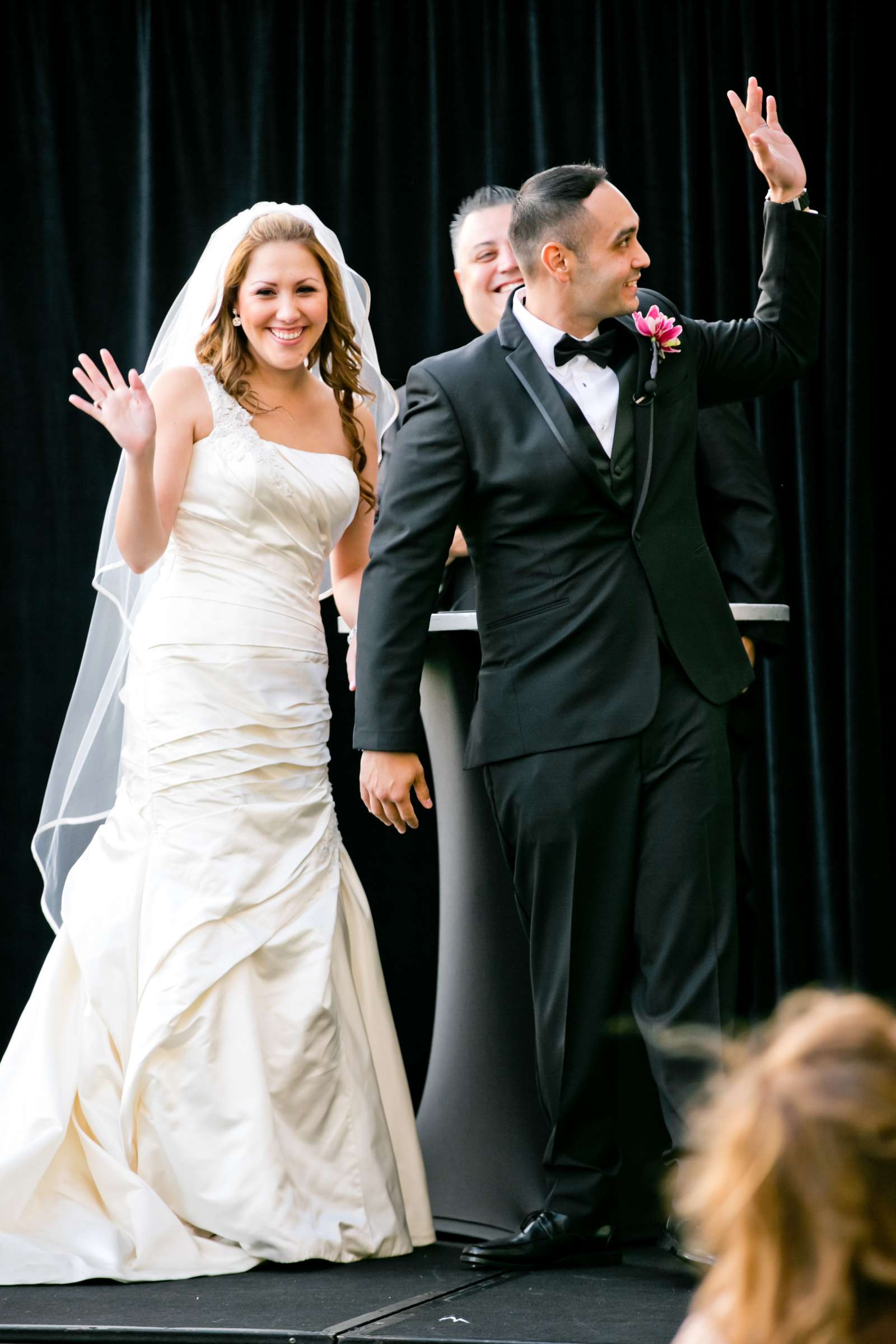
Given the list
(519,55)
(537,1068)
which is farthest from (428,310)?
(537,1068)

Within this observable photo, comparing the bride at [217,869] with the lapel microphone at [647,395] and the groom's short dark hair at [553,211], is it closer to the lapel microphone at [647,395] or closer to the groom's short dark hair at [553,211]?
the groom's short dark hair at [553,211]

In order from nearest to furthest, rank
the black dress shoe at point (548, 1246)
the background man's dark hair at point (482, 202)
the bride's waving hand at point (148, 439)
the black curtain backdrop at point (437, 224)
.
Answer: the black dress shoe at point (548, 1246) → the bride's waving hand at point (148, 439) → the background man's dark hair at point (482, 202) → the black curtain backdrop at point (437, 224)

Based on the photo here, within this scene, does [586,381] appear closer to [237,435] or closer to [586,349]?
[586,349]

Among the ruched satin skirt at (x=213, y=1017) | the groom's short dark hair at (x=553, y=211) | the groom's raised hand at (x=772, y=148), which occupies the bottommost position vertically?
the ruched satin skirt at (x=213, y=1017)

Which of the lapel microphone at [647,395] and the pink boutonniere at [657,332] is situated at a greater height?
the pink boutonniere at [657,332]

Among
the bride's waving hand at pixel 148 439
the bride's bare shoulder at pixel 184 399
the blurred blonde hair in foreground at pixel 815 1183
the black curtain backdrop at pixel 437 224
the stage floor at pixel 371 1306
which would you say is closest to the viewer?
the blurred blonde hair in foreground at pixel 815 1183

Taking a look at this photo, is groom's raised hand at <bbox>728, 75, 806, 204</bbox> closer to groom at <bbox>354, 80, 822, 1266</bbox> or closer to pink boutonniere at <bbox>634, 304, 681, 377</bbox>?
groom at <bbox>354, 80, 822, 1266</bbox>

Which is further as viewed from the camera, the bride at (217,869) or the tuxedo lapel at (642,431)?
the bride at (217,869)

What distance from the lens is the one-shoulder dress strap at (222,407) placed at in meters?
2.75

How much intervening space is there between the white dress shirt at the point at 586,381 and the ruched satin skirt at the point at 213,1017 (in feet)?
2.13

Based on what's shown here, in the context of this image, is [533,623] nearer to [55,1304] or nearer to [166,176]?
[55,1304]

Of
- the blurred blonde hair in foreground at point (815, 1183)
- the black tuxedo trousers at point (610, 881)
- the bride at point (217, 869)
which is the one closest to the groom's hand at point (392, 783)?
the black tuxedo trousers at point (610, 881)

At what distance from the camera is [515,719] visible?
→ 2.41 metres

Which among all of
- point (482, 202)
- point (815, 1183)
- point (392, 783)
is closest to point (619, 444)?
point (392, 783)
